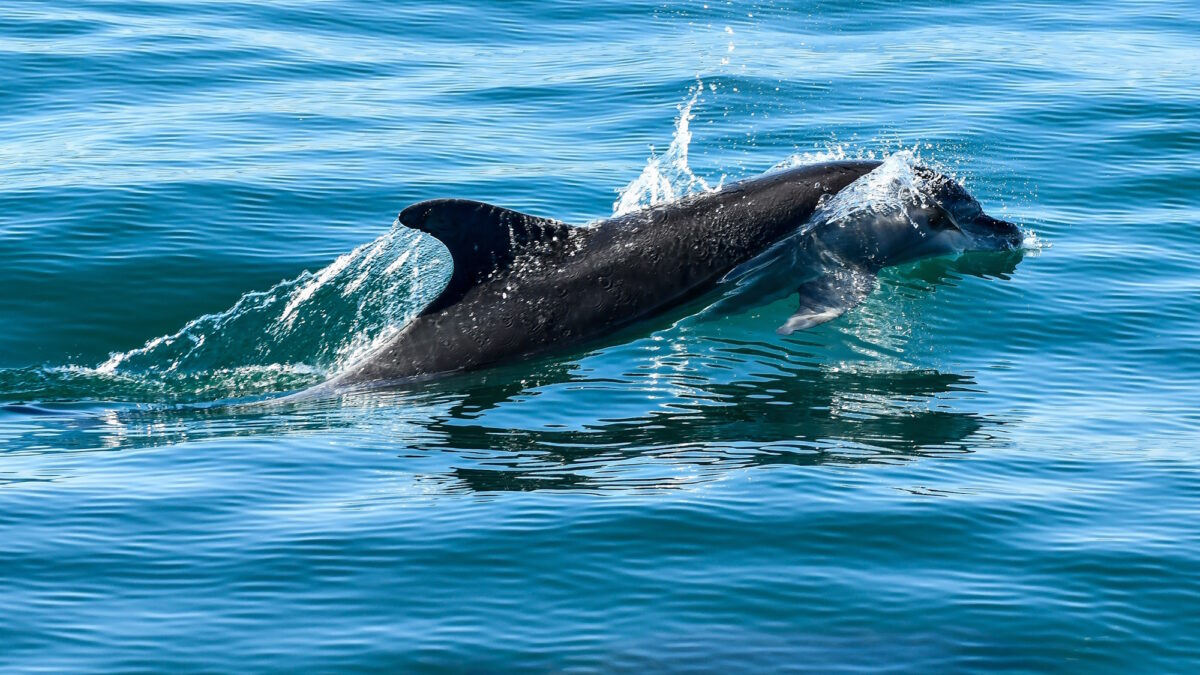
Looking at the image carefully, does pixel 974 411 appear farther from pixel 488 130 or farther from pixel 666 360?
pixel 488 130

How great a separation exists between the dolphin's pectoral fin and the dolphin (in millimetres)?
13

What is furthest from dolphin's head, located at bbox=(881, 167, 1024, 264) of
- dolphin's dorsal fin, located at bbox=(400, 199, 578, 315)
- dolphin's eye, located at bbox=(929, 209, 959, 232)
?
dolphin's dorsal fin, located at bbox=(400, 199, 578, 315)

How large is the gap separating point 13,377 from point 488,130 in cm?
1057

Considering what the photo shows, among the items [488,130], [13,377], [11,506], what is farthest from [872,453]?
[488,130]

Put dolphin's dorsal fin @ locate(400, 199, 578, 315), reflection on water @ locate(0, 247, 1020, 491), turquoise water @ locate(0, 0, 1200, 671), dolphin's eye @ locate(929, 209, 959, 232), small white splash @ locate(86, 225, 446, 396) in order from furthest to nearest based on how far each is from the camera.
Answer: dolphin's eye @ locate(929, 209, 959, 232) → small white splash @ locate(86, 225, 446, 396) → dolphin's dorsal fin @ locate(400, 199, 578, 315) → reflection on water @ locate(0, 247, 1020, 491) → turquoise water @ locate(0, 0, 1200, 671)

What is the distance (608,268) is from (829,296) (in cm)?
212

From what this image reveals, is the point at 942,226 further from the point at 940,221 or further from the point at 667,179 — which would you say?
the point at 667,179

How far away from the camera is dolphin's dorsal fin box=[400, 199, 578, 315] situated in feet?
45.1

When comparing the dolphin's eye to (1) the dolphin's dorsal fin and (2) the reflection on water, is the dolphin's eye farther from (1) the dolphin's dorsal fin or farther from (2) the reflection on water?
(1) the dolphin's dorsal fin

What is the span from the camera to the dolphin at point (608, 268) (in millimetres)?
14352

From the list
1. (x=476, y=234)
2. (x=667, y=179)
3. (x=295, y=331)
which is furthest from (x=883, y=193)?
(x=295, y=331)

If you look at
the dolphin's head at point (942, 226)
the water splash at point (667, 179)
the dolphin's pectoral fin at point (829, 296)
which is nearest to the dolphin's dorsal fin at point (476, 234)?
A: the dolphin's pectoral fin at point (829, 296)

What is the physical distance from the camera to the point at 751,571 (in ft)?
33.9

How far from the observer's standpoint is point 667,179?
63.9 feet
